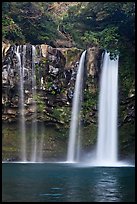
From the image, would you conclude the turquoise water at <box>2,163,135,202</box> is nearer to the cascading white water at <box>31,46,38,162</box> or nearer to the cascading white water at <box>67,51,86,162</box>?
the cascading white water at <box>67,51,86,162</box>

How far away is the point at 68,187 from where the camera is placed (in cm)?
1103

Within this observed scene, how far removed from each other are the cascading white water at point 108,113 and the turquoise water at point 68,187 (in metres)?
6.51

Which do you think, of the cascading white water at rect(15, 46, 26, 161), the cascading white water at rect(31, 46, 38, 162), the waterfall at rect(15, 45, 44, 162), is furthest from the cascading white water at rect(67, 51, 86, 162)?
the cascading white water at rect(15, 46, 26, 161)

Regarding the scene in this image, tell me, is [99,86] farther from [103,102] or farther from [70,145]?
[70,145]

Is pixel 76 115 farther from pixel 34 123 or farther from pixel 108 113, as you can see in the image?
pixel 34 123

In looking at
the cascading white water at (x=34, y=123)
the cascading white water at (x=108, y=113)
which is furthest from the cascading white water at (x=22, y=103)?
the cascading white water at (x=108, y=113)

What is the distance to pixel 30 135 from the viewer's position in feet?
74.5

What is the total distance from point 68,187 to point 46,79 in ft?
38.9

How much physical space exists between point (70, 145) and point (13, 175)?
874cm

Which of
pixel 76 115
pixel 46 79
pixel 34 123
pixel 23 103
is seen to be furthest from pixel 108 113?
pixel 23 103

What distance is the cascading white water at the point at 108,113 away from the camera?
21.0 meters

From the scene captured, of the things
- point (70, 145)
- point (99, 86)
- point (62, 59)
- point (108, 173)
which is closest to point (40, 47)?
point (62, 59)

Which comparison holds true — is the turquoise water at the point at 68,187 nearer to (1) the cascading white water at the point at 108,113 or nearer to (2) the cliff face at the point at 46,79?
(1) the cascading white water at the point at 108,113

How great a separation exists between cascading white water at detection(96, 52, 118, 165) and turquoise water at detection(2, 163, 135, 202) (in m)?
6.51
